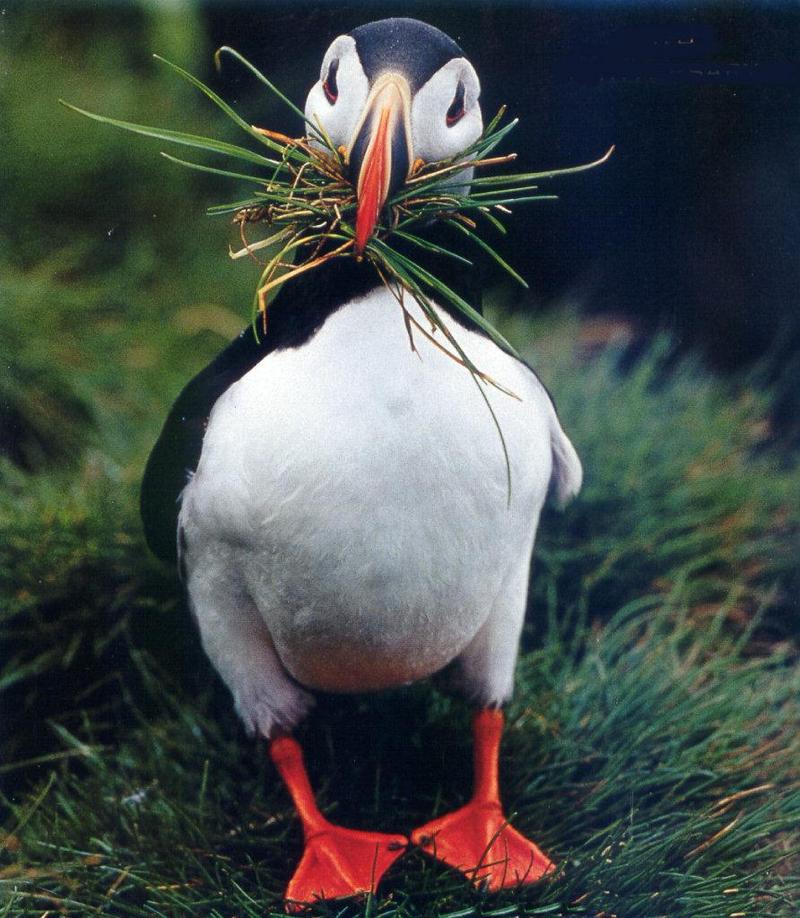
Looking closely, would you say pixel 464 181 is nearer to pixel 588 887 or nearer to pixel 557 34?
pixel 557 34

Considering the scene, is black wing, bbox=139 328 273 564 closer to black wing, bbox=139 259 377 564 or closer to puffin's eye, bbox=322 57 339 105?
black wing, bbox=139 259 377 564

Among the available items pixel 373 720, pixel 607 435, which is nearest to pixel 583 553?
pixel 607 435

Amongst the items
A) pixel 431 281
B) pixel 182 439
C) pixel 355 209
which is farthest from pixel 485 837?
pixel 355 209

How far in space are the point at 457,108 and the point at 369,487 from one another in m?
0.59

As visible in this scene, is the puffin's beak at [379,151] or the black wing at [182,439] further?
the black wing at [182,439]

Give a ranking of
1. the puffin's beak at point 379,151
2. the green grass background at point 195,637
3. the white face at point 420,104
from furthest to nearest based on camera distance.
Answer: the green grass background at point 195,637
the white face at point 420,104
the puffin's beak at point 379,151

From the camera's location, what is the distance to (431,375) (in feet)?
5.95

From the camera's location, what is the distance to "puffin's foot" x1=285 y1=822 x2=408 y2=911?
2025 mm

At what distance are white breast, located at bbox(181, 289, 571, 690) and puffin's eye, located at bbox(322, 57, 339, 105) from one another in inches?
11.8

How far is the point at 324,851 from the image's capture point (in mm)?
2096

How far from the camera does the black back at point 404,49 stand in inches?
67.3

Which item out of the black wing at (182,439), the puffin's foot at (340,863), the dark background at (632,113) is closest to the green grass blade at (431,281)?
the black wing at (182,439)

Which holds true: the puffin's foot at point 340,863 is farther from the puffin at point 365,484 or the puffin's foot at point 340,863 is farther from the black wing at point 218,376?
the black wing at point 218,376

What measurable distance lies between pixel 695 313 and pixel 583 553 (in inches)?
46.6
